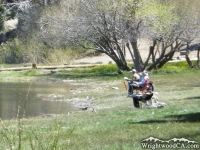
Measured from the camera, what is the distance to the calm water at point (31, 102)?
2289 centimetres

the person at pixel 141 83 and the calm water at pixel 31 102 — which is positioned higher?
the person at pixel 141 83

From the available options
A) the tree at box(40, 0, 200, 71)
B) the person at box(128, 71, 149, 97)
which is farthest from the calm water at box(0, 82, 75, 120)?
the tree at box(40, 0, 200, 71)

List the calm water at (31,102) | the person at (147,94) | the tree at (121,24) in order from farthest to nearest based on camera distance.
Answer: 1. the tree at (121,24)
2. the calm water at (31,102)
3. the person at (147,94)

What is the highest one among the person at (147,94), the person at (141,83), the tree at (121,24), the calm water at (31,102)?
the tree at (121,24)

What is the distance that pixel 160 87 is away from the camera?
2959cm

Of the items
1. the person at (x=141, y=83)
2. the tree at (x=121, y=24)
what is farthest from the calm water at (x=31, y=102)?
the tree at (x=121, y=24)

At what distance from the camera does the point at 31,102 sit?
89.8 ft

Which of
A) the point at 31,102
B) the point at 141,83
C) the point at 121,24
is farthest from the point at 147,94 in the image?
the point at 121,24

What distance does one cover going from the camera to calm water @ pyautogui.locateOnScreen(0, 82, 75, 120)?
22.9 meters

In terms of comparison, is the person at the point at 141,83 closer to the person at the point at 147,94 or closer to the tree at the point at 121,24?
the person at the point at 147,94

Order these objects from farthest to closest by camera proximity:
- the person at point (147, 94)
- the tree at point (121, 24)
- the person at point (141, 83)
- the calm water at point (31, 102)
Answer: the tree at point (121, 24) → the calm water at point (31, 102) → the person at point (141, 83) → the person at point (147, 94)

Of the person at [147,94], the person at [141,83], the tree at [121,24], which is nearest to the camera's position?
the person at [147,94]

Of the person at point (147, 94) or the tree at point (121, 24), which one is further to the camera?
the tree at point (121, 24)

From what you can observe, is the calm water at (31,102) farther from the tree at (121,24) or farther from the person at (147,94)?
the tree at (121,24)
